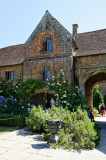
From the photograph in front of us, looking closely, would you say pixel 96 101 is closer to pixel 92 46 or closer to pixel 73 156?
pixel 92 46

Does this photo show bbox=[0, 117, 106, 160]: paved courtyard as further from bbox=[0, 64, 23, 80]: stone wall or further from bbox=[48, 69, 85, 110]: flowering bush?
bbox=[0, 64, 23, 80]: stone wall

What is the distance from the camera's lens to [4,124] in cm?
877

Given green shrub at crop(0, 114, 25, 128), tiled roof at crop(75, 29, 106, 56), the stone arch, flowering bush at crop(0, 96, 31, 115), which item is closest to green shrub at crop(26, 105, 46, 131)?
green shrub at crop(0, 114, 25, 128)

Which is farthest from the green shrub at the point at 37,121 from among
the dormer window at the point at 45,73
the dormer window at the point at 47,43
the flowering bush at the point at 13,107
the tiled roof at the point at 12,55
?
the tiled roof at the point at 12,55

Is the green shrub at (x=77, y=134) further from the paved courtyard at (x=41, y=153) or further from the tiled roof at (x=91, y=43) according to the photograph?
the tiled roof at (x=91, y=43)

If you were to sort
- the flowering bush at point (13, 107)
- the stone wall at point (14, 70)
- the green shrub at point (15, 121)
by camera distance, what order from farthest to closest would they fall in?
the stone wall at point (14, 70) < the flowering bush at point (13, 107) < the green shrub at point (15, 121)

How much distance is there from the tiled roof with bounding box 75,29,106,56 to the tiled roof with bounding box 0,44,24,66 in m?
6.75

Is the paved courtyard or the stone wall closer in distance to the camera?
the paved courtyard

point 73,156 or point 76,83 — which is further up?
point 76,83

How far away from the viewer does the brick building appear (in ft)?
37.3

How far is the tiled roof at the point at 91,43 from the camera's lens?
1188 centimetres

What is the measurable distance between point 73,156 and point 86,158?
398 millimetres

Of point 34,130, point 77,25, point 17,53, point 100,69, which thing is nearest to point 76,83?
point 100,69

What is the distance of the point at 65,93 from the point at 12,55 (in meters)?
9.45
